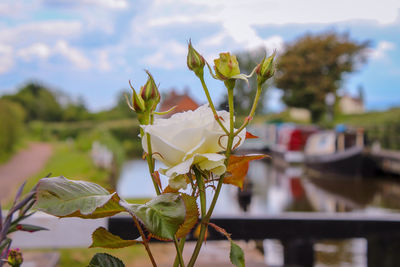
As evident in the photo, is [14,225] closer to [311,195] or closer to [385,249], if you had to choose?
[385,249]

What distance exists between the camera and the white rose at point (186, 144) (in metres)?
0.25

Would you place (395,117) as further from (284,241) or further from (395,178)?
(284,241)

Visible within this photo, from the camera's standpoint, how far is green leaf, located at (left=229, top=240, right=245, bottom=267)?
9.9 inches

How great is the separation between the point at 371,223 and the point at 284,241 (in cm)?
19

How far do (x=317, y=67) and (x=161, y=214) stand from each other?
50.1 feet

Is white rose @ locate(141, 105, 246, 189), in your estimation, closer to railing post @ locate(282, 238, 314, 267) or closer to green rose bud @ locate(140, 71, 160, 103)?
green rose bud @ locate(140, 71, 160, 103)

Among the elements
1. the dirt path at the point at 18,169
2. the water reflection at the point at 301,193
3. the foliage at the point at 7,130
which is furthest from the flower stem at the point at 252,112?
the foliage at the point at 7,130

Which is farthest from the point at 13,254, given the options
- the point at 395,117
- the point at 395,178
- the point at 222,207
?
the point at 395,117

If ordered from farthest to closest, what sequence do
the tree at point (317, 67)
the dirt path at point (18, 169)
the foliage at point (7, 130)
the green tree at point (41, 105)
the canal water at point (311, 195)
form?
the tree at point (317, 67), the green tree at point (41, 105), the foliage at point (7, 130), the dirt path at point (18, 169), the canal water at point (311, 195)

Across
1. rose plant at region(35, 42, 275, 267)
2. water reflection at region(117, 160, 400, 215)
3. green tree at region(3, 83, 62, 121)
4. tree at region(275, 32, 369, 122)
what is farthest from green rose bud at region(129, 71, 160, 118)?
tree at region(275, 32, 369, 122)

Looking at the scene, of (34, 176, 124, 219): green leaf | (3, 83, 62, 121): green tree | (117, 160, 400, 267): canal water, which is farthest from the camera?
(3, 83, 62, 121): green tree

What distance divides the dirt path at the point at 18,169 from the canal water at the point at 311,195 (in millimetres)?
1107

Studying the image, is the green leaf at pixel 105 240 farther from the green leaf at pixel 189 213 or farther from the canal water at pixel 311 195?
the canal water at pixel 311 195

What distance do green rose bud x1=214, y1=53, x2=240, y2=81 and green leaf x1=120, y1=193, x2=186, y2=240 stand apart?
8cm
